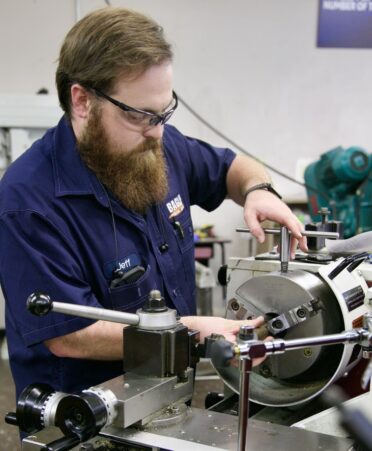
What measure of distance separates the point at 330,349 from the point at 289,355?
7 centimetres

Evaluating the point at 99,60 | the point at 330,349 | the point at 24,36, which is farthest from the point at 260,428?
the point at 24,36

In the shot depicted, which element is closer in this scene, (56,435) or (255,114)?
(56,435)

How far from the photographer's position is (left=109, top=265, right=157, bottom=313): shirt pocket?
106cm

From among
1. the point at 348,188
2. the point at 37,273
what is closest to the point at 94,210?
the point at 37,273

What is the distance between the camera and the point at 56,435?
749 millimetres

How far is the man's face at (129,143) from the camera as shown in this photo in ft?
3.36

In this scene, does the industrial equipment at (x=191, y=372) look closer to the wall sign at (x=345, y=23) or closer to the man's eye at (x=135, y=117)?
the man's eye at (x=135, y=117)

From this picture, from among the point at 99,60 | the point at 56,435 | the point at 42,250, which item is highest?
the point at 99,60

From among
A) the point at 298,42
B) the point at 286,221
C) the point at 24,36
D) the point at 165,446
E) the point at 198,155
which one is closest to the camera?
the point at 165,446

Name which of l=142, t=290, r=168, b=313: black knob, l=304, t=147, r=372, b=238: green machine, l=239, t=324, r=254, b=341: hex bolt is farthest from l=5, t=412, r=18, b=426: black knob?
l=304, t=147, r=372, b=238: green machine

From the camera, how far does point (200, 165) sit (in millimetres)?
1402

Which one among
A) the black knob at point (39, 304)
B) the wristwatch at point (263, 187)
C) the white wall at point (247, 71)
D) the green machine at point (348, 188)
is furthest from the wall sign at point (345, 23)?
the black knob at point (39, 304)

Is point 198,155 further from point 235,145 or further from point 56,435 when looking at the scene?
point 235,145

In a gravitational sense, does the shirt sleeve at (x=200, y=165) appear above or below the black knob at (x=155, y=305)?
above
